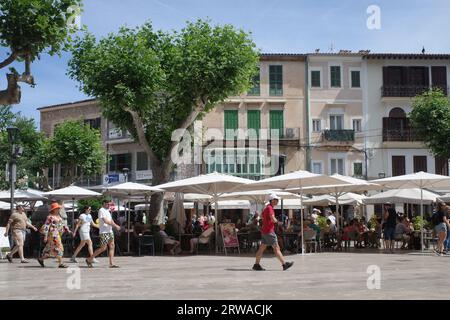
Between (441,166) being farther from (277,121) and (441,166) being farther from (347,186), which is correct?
(347,186)

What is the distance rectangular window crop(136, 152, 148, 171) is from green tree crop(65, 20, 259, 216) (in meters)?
19.5

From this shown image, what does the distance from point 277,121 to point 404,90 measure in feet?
28.8

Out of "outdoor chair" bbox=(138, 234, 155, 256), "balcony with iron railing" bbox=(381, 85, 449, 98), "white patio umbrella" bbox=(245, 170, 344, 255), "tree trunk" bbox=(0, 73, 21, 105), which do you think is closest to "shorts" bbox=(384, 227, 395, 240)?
"white patio umbrella" bbox=(245, 170, 344, 255)

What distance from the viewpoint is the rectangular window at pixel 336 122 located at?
4011 centimetres

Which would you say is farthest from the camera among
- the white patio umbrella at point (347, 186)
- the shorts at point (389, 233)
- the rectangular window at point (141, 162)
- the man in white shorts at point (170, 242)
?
the rectangular window at point (141, 162)

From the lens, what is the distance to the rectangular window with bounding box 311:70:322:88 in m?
40.3

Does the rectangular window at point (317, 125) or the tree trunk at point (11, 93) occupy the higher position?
the rectangular window at point (317, 125)

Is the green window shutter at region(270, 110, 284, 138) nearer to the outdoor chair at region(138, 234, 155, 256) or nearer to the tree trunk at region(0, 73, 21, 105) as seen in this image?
the outdoor chair at region(138, 234, 155, 256)

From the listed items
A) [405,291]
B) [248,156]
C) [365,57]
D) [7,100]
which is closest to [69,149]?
[248,156]

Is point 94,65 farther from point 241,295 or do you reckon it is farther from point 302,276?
point 241,295

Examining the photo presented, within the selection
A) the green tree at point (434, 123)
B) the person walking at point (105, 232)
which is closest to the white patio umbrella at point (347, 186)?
the person walking at point (105, 232)

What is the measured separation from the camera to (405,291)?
9312mm

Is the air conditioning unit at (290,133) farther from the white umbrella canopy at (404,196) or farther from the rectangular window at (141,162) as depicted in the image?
the white umbrella canopy at (404,196)

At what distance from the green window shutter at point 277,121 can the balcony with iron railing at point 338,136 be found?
2887 millimetres
